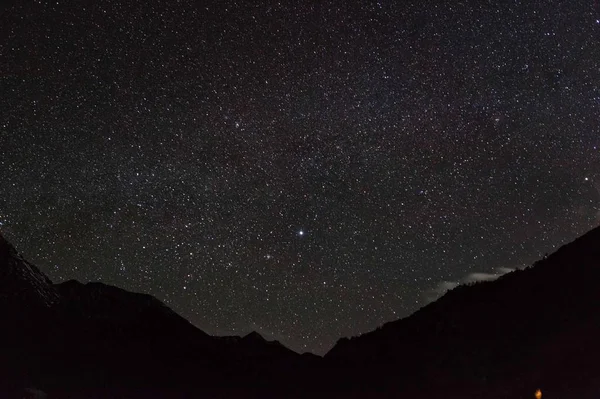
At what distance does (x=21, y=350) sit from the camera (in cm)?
6762

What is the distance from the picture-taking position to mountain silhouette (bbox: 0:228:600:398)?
40969 millimetres

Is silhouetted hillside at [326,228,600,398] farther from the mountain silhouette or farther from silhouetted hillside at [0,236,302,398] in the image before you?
silhouetted hillside at [0,236,302,398]

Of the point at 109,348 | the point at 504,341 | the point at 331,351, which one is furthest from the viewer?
the point at 331,351

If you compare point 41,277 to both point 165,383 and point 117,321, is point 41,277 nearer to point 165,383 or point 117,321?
point 117,321

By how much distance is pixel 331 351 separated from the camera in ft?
280

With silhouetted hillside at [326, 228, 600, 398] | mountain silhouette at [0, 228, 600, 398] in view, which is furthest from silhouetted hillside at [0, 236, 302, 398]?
silhouetted hillside at [326, 228, 600, 398]

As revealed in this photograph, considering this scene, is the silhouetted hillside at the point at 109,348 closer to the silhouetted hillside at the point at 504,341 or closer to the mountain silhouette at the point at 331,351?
the mountain silhouette at the point at 331,351

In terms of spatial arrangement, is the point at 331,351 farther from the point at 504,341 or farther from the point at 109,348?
the point at 504,341

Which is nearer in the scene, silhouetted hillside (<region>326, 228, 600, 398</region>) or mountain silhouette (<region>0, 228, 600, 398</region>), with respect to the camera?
silhouetted hillside (<region>326, 228, 600, 398</region>)

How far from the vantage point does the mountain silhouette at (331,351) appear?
40969 mm

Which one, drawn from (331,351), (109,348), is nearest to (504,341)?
(331,351)

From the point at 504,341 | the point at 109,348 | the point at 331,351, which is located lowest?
the point at 504,341

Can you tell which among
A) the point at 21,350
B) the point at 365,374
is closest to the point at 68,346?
the point at 21,350

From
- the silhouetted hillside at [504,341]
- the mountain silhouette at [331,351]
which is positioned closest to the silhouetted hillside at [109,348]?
the mountain silhouette at [331,351]
